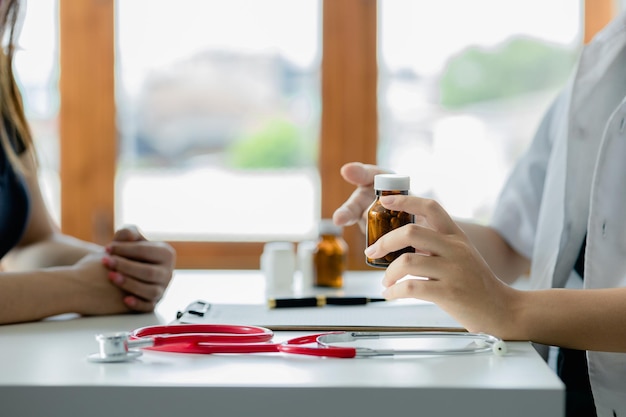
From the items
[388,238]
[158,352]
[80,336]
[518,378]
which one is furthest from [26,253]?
[518,378]

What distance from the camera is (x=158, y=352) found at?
913 mm

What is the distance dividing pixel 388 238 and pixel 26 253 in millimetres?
830

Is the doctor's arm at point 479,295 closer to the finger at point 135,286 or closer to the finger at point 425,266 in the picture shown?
the finger at point 425,266

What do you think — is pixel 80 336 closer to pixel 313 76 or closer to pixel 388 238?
pixel 388 238

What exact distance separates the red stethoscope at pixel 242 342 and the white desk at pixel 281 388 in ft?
0.06

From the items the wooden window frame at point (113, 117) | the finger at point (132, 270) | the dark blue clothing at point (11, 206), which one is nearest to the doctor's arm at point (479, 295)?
the finger at point (132, 270)

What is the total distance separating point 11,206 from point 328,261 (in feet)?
1.92

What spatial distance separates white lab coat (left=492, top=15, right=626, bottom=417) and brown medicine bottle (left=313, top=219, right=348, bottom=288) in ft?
1.01

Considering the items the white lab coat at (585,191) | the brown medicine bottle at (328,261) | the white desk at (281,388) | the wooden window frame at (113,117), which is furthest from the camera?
the wooden window frame at (113,117)

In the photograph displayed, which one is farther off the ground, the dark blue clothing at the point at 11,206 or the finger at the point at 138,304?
the dark blue clothing at the point at 11,206

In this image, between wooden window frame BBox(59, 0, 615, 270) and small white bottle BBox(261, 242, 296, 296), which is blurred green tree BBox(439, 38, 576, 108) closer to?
wooden window frame BBox(59, 0, 615, 270)

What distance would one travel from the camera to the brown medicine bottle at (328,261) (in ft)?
5.23

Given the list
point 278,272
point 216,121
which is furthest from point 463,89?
point 278,272

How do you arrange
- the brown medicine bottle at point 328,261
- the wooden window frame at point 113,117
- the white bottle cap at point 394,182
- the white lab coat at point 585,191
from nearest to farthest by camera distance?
the white bottle cap at point 394,182 → the white lab coat at point 585,191 → the brown medicine bottle at point 328,261 → the wooden window frame at point 113,117
